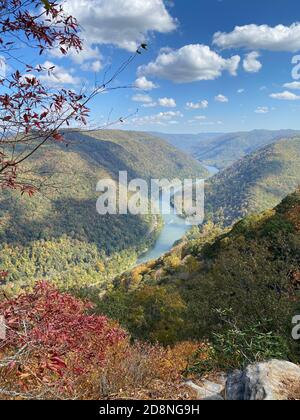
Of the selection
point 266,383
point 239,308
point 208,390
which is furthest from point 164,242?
point 266,383

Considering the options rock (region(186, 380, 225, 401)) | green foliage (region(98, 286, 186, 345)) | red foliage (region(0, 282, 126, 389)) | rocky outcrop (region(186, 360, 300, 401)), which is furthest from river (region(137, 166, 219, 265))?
red foliage (region(0, 282, 126, 389))

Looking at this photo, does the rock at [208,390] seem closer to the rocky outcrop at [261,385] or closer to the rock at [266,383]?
the rocky outcrop at [261,385]

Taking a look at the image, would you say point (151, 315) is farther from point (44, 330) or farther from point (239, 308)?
point (44, 330)

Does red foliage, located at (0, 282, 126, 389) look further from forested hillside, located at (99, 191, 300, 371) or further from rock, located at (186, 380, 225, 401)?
forested hillside, located at (99, 191, 300, 371)

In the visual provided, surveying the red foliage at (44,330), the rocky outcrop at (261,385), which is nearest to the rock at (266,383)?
the rocky outcrop at (261,385)
